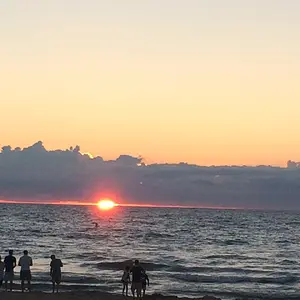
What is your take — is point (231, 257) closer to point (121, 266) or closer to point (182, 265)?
point (182, 265)

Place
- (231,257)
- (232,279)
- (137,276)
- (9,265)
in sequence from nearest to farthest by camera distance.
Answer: (137,276) < (9,265) < (232,279) < (231,257)

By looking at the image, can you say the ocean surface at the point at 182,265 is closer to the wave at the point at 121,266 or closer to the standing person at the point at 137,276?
the wave at the point at 121,266

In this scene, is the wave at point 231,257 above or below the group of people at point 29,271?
below

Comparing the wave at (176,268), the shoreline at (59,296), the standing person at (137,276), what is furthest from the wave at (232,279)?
the standing person at (137,276)

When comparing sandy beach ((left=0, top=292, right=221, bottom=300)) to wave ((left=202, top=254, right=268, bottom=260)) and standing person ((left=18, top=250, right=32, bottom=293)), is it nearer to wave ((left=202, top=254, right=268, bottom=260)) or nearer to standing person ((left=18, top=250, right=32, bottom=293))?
standing person ((left=18, top=250, right=32, bottom=293))

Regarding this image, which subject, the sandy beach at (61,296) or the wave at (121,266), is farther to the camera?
the wave at (121,266)

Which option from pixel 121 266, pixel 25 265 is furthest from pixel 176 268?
pixel 25 265

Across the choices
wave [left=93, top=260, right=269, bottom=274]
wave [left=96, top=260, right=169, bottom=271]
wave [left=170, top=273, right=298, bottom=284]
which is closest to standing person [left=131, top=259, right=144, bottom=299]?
wave [left=170, top=273, right=298, bottom=284]

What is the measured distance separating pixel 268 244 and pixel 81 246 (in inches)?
996

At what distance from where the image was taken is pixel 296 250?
2763 inches

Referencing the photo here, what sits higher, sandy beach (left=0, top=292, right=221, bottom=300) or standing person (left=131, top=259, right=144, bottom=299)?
standing person (left=131, top=259, right=144, bottom=299)

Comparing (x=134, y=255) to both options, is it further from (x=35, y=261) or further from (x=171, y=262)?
(x=35, y=261)

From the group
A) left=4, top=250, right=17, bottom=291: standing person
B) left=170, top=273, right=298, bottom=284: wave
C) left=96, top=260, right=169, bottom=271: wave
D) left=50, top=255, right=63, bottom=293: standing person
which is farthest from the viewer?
left=96, top=260, right=169, bottom=271: wave

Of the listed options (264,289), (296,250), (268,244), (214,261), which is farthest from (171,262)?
(268,244)
